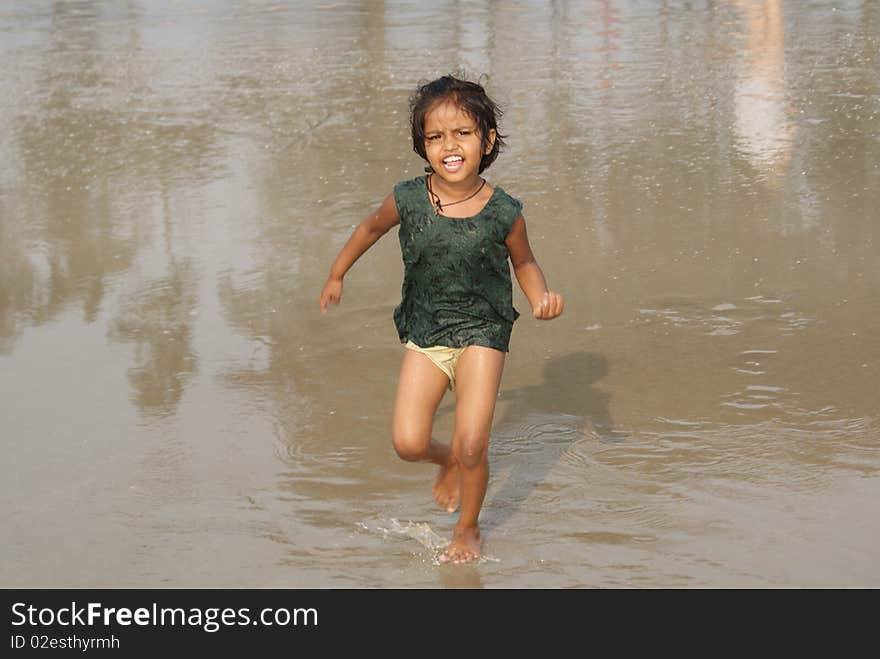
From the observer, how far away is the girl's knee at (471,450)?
14.0ft

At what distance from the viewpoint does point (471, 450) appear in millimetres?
4250

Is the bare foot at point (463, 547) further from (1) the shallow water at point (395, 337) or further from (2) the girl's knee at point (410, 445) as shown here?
(2) the girl's knee at point (410, 445)

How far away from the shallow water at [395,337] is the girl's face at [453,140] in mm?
1166

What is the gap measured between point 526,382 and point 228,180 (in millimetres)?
3843

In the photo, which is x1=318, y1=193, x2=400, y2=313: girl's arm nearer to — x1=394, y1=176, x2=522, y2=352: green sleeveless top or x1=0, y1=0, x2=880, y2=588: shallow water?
x1=394, y1=176, x2=522, y2=352: green sleeveless top

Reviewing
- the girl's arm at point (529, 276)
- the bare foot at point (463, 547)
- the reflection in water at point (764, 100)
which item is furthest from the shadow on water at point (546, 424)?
the reflection in water at point (764, 100)

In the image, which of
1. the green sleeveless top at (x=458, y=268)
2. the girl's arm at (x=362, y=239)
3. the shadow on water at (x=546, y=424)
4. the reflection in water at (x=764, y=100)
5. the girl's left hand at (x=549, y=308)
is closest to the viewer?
the girl's left hand at (x=549, y=308)

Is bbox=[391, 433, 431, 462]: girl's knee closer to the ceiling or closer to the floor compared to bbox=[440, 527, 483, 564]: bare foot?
closer to the ceiling

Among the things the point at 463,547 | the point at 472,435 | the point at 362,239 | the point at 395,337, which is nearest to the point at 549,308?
the point at 472,435

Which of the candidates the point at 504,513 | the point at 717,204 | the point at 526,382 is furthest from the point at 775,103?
the point at 504,513

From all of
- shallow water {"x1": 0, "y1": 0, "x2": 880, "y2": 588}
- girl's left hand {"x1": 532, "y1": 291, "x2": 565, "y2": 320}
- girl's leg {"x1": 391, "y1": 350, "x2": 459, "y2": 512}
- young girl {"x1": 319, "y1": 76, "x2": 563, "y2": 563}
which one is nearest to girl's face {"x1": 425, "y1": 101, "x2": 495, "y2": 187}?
young girl {"x1": 319, "y1": 76, "x2": 563, "y2": 563}

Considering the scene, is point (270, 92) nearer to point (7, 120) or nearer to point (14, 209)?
point (7, 120)

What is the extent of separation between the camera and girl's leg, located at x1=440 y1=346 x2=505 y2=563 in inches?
168

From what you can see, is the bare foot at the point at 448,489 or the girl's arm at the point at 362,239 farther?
the bare foot at the point at 448,489
